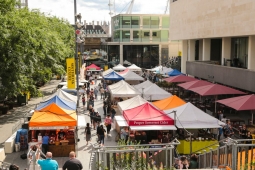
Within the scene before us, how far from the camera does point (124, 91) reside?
27141mm

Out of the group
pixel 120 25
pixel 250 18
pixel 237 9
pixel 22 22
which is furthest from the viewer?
pixel 120 25

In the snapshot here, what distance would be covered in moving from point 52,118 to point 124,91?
1121 cm

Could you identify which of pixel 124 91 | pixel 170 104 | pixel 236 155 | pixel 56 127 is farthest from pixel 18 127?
pixel 236 155

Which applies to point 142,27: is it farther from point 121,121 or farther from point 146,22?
point 121,121

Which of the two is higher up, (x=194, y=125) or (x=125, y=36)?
(x=125, y=36)

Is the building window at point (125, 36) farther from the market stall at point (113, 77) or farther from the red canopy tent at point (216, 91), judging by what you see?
the red canopy tent at point (216, 91)

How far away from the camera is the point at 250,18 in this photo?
1086 inches

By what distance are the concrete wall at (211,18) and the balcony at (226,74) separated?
3003mm

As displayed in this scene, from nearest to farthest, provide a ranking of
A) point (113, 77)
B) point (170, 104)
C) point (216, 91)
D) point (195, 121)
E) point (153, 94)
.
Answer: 1. point (195, 121)
2. point (170, 104)
3. point (216, 91)
4. point (153, 94)
5. point (113, 77)

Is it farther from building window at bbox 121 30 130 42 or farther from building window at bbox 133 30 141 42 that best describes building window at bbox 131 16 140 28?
building window at bbox 121 30 130 42

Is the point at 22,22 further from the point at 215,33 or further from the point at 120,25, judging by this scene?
the point at 120,25

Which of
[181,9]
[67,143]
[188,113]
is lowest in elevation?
[67,143]

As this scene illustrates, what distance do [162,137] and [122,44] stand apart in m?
Result: 62.1

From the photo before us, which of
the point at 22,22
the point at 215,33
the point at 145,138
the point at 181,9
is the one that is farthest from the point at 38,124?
the point at 181,9
